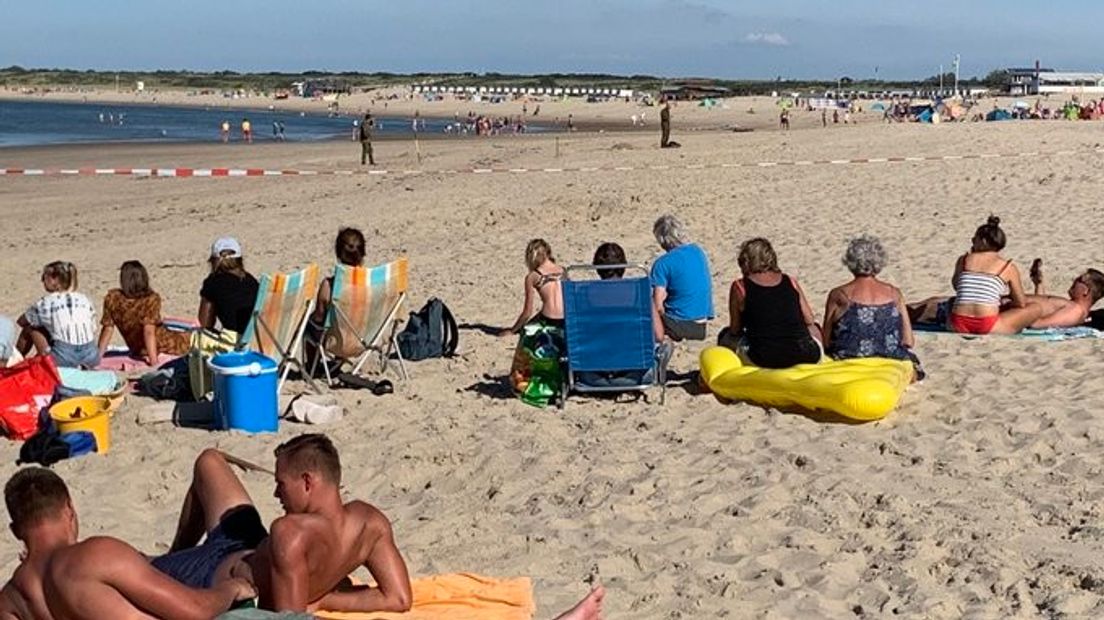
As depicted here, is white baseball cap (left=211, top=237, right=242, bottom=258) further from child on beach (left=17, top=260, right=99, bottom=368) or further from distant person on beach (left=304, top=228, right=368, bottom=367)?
child on beach (left=17, top=260, right=99, bottom=368)

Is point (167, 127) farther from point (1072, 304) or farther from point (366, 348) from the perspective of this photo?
point (1072, 304)

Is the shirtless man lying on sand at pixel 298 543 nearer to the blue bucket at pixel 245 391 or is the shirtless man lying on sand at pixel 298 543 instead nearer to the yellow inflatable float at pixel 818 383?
the blue bucket at pixel 245 391

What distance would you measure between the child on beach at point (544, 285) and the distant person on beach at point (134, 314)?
2.29 metres

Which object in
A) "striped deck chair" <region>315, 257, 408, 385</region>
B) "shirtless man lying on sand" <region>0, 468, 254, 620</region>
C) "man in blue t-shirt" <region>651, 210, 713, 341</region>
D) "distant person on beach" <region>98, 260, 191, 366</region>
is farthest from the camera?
"man in blue t-shirt" <region>651, 210, 713, 341</region>

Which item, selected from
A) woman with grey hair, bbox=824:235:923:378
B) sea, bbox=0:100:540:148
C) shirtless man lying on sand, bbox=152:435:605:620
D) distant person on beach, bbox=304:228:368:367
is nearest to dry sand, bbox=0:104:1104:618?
woman with grey hair, bbox=824:235:923:378

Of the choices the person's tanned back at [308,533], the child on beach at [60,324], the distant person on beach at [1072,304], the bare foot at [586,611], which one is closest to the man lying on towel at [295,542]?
the person's tanned back at [308,533]

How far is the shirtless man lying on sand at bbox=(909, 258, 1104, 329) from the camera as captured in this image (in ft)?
27.4

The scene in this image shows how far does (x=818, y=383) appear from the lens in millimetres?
6402

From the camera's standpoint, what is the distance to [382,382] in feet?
24.1

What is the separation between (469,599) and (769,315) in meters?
3.01

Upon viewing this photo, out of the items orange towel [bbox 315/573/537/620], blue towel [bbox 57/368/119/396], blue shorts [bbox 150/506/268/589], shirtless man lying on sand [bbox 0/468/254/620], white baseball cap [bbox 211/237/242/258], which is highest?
white baseball cap [bbox 211/237/242/258]

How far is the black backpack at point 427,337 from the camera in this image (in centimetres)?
827

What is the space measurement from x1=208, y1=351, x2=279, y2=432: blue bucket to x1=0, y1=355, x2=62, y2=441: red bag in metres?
0.87

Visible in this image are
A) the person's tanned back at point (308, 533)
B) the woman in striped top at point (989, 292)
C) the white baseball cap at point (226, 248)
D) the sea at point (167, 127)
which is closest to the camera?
the person's tanned back at point (308, 533)
